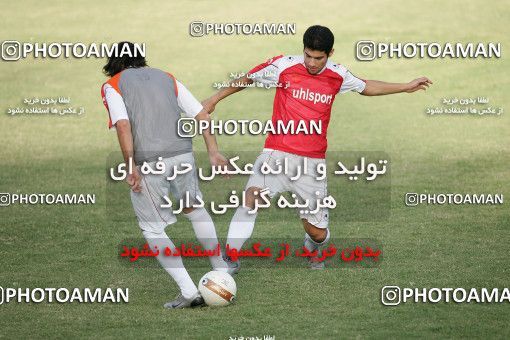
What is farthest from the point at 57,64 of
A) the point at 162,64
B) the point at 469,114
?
the point at 469,114

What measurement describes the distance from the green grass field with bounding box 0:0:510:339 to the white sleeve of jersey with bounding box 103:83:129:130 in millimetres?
1893

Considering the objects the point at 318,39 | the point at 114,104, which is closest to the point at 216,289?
the point at 114,104

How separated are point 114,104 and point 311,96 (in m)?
2.42

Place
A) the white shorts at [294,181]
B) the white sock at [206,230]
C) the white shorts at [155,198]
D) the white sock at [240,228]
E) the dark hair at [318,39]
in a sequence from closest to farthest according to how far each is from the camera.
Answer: the white shorts at [155,198]
the white sock at [206,230]
the dark hair at [318,39]
the white sock at [240,228]
the white shorts at [294,181]

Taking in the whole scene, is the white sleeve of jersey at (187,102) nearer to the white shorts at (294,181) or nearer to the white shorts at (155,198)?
the white shorts at (155,198)

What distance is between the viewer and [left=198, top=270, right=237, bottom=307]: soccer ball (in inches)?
436

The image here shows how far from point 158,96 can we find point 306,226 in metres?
2.52

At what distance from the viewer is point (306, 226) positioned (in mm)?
12711

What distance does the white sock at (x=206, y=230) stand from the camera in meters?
11.6

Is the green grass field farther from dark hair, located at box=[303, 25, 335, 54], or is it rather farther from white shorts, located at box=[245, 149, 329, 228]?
dark hair, located at box=[303, 25, 335, 54]

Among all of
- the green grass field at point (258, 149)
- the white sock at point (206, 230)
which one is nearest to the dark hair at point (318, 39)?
the white sock at point (206, 230)

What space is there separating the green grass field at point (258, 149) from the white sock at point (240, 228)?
0.48 m

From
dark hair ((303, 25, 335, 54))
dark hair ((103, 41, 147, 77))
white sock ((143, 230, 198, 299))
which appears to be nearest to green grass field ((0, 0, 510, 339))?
white sock ((143, 230, 198, 299))

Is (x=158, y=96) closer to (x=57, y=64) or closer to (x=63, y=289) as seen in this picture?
(x=63, y=289)
